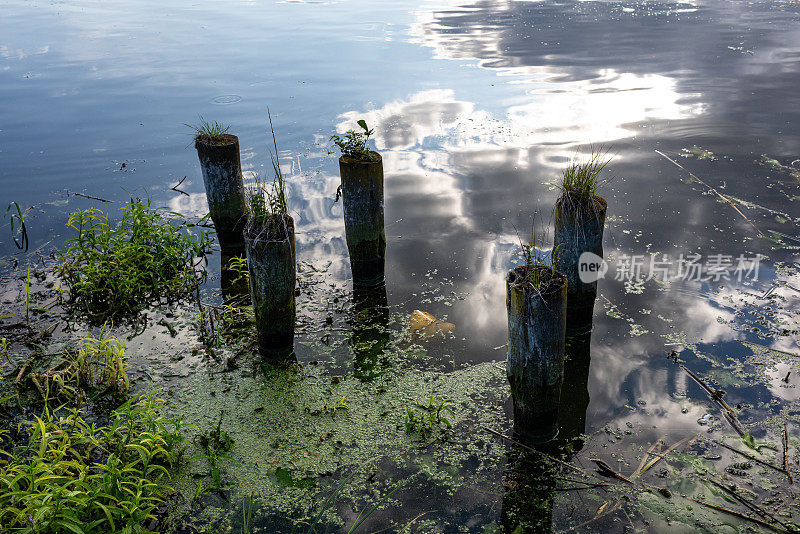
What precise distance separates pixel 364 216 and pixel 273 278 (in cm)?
111

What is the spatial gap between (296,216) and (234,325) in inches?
87.8

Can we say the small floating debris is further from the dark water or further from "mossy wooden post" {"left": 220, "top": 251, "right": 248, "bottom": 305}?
"mossy wooden post" {"left": 220, "top": 251, "right": 248, "bottom": 305}

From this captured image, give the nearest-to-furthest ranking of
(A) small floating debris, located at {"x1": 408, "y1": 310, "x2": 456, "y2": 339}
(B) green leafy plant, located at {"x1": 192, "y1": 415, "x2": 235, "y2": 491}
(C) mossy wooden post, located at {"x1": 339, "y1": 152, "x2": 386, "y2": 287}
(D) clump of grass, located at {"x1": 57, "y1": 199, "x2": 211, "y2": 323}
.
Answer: (B) green leafy plant, located at {"x1": 192, "y1": 415, "x2": 235, "y2": 491} < (A) small floating debris, located at {"x1": 408, "y1": 310, "x2": 456, "y2": 339} < (C) mossy wooden post, located at {"x1": 339, "y1": 152, "x2": 386, "y2": 287} < (D) clump of grass, located at {"x1": 57, "y1": 199, "x2": 211, "y2": 323}

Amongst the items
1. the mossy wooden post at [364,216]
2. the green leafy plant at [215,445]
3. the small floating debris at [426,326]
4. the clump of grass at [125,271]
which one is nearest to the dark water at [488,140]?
the small floating debris at [426,326]

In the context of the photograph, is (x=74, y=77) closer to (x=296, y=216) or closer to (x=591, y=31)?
(x=296, y=216)

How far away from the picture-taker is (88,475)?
11.2 ft

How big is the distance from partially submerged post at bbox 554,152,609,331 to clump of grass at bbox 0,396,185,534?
9.42ft

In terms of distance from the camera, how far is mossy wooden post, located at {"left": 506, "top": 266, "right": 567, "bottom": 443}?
3395 mm

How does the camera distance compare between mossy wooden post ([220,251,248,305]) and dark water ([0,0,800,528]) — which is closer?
dark water ([0,0,800,528])

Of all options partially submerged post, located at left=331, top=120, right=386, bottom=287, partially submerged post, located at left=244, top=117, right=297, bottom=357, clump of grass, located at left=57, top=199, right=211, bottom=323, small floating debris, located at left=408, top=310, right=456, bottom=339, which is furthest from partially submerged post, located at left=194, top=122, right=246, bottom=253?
small floating debris, located at left=408, top=310, right=456, bottom=339

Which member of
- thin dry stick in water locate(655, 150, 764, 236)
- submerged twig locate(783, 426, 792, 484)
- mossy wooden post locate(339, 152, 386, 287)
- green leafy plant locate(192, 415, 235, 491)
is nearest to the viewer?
submerged twig locate(783, 426, 792, 484)

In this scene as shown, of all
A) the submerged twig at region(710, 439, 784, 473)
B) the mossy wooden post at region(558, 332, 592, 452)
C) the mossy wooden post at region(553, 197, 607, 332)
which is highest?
the mossy wooden post at region(553, 197, 607, 332)

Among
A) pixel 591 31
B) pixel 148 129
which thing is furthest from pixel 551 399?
pixel 591 31

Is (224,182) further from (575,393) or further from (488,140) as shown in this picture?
(488,140)
